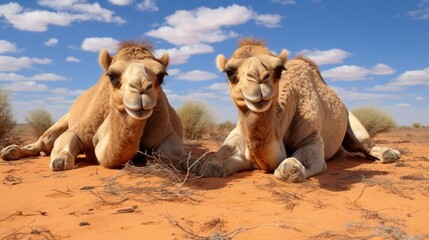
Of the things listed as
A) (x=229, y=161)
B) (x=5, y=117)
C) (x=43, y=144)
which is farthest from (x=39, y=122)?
(x=229, y=161)

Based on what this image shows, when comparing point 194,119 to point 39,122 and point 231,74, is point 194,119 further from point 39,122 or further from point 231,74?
point 231,74

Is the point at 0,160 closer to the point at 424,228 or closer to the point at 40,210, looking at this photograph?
the point at 40,210

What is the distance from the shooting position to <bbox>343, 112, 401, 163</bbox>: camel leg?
315 inches

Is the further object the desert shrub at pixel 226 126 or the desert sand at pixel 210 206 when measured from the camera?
the desert shrub at pixel 226 126

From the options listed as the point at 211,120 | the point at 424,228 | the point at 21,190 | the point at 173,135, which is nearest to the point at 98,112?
the point at 173,135

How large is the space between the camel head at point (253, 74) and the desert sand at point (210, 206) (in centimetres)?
100

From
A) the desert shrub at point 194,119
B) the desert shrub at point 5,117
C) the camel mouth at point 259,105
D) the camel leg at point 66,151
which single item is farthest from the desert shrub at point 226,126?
the camel mouth at point 259,105

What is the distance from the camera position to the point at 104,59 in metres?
6.36

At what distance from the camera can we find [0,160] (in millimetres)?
8602

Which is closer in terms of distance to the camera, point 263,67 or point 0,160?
point 263,67

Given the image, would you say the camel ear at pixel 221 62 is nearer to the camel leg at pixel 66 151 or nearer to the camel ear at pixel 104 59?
the camel ear at pixel 104 59

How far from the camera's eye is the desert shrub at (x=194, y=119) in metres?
17.0

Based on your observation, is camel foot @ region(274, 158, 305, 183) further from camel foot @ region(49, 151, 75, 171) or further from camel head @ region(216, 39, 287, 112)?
camel foot @ region(49, 151, 75, 171)

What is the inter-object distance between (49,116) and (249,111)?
14.5 m
